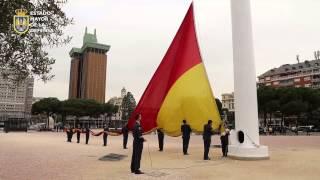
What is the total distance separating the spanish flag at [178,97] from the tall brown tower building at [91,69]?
131 m

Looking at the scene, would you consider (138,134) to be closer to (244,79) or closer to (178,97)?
(178,97)

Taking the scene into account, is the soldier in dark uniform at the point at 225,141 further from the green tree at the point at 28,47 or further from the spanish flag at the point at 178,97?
the green tree at the point at 28,47

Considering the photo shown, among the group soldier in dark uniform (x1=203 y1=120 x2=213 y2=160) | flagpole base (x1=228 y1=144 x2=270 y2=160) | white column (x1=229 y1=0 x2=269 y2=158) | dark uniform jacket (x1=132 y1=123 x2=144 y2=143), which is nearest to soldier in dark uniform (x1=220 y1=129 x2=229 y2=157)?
white column (x1=229 y1=0 x2=269 y2=158)

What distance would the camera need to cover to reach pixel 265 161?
13836 millimetres

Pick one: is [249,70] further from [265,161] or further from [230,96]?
[230,96]

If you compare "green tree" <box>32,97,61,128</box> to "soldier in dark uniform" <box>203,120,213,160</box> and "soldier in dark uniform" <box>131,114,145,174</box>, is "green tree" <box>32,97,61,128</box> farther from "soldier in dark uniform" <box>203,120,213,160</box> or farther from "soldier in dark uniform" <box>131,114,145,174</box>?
"soldier in dark uniform" <box>131,114,145,174</box>

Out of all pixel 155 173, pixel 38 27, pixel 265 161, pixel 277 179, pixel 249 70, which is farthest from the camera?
pixel 249 70

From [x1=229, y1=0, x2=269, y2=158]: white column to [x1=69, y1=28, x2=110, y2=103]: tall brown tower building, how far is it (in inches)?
5190

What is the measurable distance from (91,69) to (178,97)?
442ft

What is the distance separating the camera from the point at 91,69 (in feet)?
479

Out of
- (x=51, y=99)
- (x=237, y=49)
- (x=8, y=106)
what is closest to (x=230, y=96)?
(x=51, y=99)

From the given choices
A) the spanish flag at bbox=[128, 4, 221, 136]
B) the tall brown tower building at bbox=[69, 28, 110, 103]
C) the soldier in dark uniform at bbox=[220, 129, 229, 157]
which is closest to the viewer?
the spanish flag at bbox=[128, 4, 221, 136]

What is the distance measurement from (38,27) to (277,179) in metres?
9.40

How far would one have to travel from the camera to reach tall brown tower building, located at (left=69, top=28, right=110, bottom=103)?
145 metres
